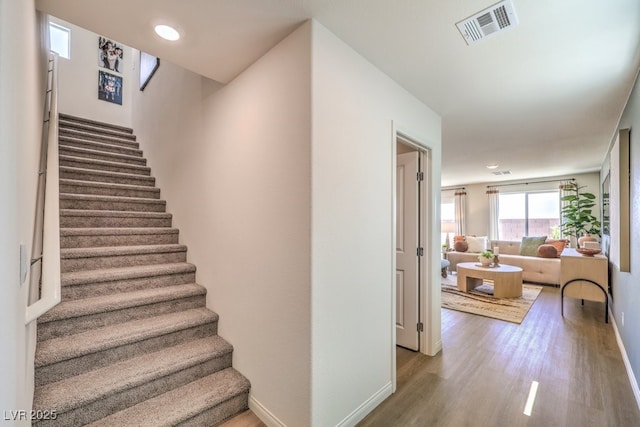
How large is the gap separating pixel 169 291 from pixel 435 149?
2766mm

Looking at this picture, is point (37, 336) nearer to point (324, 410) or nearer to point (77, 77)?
point (324, 410)

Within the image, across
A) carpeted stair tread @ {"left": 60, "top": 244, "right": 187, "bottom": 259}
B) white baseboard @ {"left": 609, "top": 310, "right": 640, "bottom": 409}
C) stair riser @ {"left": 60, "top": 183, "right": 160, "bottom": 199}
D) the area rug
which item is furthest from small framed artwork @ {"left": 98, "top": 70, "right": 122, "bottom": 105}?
white baseboard @ {"left": 609, "top": 310, "right": 640, "bottom": 409}

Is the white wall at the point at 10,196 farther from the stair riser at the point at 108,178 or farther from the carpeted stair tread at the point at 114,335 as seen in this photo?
the stair riser at the point at 108,178

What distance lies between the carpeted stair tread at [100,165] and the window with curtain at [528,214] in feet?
27.9

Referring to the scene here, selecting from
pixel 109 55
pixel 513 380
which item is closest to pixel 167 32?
pixel 513 380

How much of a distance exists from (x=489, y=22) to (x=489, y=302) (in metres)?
4.25

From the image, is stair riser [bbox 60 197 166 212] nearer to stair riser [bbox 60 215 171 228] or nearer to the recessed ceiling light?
stair riser [bbox 60 215 171 228]

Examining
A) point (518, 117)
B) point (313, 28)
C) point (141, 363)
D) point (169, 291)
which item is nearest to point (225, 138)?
point (313, 28)

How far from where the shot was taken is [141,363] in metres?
1.88

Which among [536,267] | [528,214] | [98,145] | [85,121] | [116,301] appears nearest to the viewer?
[116,301]

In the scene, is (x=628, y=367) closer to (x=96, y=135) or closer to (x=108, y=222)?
(x=108, y=222)

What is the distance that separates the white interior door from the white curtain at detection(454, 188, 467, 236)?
659 cm

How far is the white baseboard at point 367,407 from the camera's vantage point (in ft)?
5.98

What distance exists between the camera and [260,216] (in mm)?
1915
